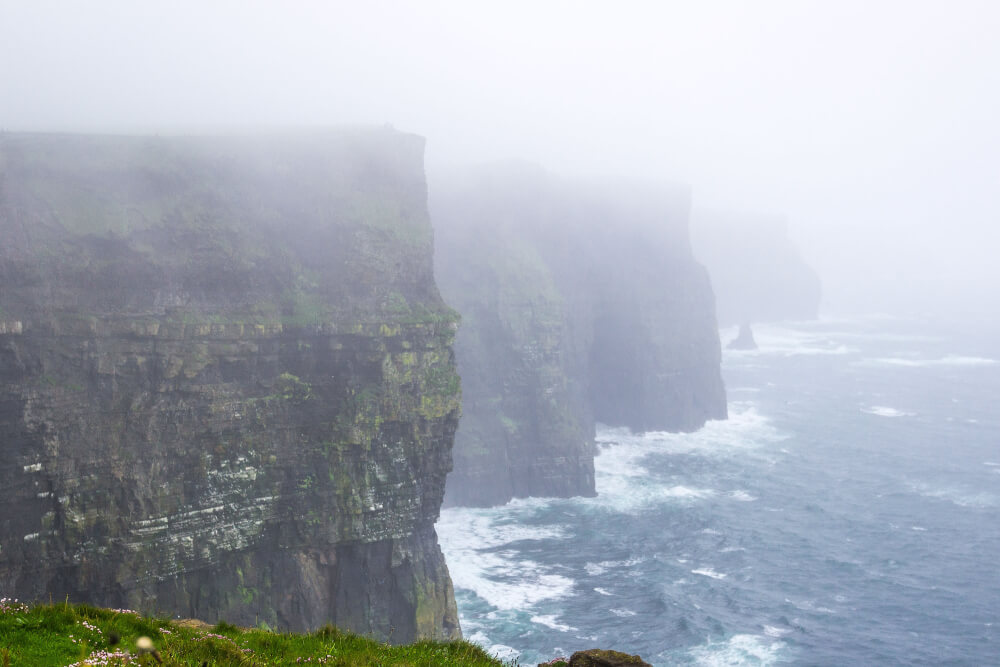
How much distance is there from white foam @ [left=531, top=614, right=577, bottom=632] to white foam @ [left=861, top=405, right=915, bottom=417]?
7579cm

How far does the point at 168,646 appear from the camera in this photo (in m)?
14.0

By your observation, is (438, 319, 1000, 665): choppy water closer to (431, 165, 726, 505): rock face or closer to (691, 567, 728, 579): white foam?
(691, 567, 728, 579): white foam

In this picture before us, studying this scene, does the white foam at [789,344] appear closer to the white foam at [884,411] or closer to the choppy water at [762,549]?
the white foam at [884,411]

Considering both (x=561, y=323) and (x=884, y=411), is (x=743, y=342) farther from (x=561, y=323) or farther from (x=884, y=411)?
(x=561, y=323)

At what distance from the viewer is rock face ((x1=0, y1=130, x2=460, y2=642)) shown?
115 feet

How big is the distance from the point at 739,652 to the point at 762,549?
17.2 m

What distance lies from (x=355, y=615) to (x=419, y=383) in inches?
556

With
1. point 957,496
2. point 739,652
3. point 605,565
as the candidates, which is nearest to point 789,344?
point 957,496

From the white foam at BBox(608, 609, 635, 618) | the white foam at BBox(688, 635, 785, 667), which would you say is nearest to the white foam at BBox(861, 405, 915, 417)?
the white foam at BBox(688, 635, 785, 667)

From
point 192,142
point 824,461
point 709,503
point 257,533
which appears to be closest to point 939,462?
point 824,461

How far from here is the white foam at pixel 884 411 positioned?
104312mm

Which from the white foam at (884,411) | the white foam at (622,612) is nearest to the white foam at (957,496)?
the white foam at (884,411)

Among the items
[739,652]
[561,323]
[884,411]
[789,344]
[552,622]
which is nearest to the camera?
[739,652]

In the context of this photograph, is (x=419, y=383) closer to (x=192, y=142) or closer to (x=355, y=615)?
(x=355, y=615)
